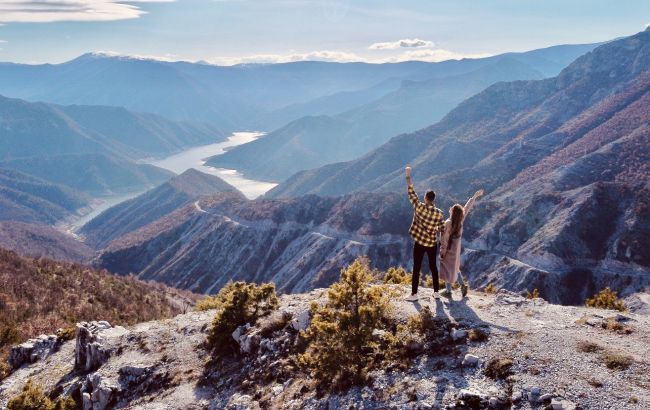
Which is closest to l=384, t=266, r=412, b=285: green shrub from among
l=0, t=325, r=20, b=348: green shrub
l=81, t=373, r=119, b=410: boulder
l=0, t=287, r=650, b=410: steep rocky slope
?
l=0, t=287, r=650, b=410: steep rocky slope

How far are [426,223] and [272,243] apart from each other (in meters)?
129

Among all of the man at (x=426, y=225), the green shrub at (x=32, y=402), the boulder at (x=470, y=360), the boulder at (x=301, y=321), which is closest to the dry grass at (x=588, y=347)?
the boulder at (x=470, y=360)

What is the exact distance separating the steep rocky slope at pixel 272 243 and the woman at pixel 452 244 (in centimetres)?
9328

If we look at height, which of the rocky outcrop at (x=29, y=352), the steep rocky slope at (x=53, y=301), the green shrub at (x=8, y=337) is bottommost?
the steep rocky slope at (x=53, y=301)

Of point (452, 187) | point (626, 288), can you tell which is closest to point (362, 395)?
point (626, 288)

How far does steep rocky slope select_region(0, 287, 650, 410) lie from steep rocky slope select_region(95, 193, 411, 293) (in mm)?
88774

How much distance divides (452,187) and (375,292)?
498ft

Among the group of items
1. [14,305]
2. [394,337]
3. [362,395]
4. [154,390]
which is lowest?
[14,305]

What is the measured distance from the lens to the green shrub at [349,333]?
14594 millimetres

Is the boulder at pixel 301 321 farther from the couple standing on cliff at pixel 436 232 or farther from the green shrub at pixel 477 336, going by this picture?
the green shrub at pixel 477 336

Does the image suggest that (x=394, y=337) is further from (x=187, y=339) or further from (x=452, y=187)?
(x=452, y=187)

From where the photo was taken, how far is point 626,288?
7650 cm

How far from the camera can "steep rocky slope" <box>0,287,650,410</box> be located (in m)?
12.4

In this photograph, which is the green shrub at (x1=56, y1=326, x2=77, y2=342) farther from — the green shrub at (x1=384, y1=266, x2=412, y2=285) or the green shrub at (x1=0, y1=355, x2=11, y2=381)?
the green shrub at (x1=384, y1=266, x2=412, y2=285)
